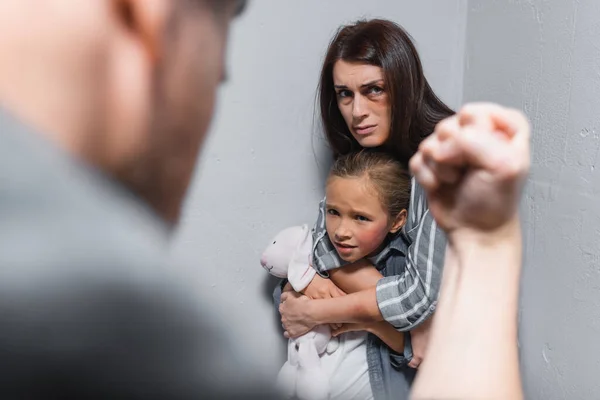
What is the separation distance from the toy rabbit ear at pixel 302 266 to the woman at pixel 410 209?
0.02 metres

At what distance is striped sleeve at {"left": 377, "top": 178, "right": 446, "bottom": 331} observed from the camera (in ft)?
3.37

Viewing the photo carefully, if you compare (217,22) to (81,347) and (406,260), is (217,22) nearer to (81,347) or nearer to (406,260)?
(81,347)

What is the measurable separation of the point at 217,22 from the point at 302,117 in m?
1.12

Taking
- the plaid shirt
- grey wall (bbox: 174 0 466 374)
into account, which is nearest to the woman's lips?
the plaid shirt

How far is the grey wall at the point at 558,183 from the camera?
3.28 feet

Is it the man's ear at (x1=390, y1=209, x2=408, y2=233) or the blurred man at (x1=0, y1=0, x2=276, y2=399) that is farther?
the man's ear at (x1=390, y1=209, x2=408, y2=233)

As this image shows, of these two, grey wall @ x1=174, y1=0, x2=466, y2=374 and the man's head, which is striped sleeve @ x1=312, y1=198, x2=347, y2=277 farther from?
the man's head

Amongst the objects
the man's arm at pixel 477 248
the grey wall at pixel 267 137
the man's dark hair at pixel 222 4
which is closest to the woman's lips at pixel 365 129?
the grey wall at pixel 267 137

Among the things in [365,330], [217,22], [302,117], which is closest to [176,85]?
[217,22]

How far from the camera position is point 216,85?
0.81ft

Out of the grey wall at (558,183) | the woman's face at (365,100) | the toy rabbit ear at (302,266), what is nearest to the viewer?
the grey wall at (558,183)

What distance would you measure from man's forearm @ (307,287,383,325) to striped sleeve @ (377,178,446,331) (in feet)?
0.06

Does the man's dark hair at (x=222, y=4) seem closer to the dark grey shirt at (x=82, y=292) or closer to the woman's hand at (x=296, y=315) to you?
the dark grey shirt at (x=82, y=292)

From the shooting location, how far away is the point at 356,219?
44.7 inches
